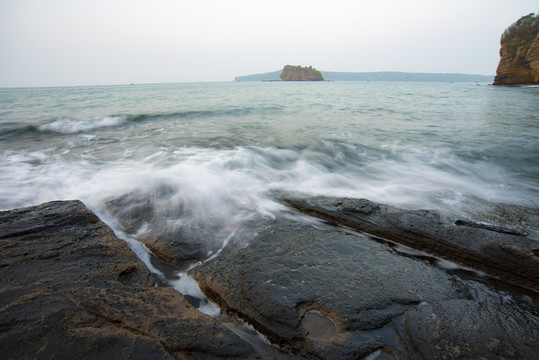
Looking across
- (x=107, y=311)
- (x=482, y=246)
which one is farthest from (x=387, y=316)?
(x=107, y=311)

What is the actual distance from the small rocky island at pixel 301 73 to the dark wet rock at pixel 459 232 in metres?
129

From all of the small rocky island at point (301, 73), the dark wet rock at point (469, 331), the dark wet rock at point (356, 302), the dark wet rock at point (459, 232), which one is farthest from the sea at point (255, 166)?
the small rocky island at point (301, 73)

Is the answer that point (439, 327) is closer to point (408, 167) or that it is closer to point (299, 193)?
point (299, 193)

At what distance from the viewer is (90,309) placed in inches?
62.8

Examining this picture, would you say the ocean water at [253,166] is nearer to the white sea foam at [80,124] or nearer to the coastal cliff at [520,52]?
the white sea foam at [80,124]

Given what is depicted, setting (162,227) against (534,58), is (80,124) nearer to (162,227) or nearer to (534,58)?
(162,227)

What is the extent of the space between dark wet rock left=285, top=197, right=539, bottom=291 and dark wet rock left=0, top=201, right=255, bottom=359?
6.62 feet

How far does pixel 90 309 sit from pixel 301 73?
13381cm

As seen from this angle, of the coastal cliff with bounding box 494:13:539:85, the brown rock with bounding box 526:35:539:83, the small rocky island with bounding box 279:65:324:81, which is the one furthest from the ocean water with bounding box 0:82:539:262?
the small rocky island with bounding box 279:65:324:81

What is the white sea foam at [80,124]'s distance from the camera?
9.57 m

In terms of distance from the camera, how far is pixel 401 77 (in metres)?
161

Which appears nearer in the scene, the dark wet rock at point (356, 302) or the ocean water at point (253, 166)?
the dark wet rock at point (356, 302)

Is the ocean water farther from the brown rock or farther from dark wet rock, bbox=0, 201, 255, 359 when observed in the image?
the brown rock

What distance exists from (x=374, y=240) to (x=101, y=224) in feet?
9.47
